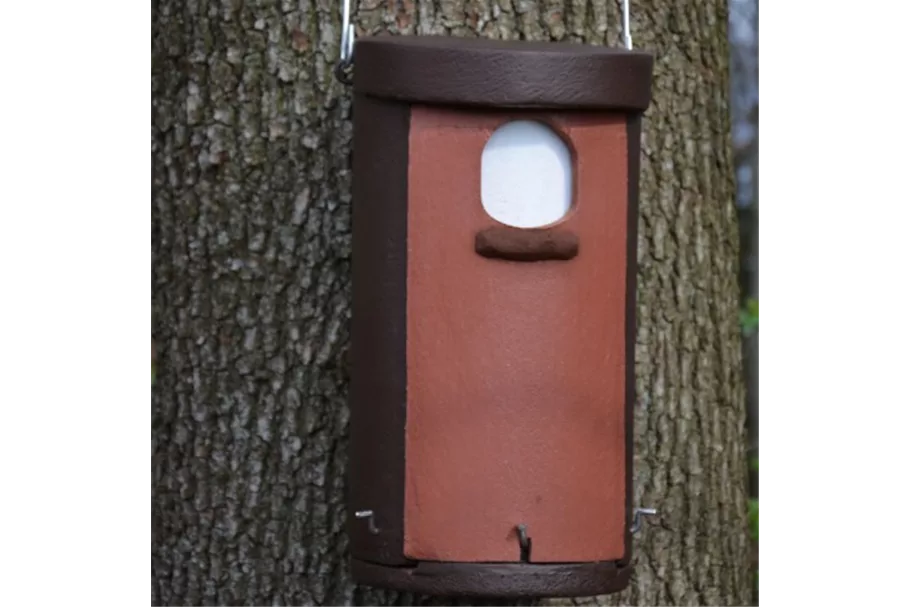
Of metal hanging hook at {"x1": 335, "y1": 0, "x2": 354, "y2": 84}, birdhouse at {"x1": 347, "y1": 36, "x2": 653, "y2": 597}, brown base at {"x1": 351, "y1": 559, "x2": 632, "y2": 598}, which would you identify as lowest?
brown base at {"x1": 351, "y1": 559, "x2": 632, "y2": 598}

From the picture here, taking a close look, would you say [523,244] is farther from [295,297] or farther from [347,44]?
[295,297]

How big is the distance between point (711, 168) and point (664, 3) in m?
0.34

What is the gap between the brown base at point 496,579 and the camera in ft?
7.22

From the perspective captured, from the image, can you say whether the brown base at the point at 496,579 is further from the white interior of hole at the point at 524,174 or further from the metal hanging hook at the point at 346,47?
the metal hanging hook at the point at 346,47

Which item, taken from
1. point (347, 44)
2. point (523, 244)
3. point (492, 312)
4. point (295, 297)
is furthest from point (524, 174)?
point (295, 297)

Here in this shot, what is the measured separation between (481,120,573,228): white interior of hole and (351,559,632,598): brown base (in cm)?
53

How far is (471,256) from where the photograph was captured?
222 centimetres

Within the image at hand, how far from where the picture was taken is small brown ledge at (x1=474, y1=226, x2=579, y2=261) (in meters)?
2.20

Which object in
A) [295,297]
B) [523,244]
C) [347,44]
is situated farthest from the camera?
[295,297]

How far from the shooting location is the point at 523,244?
2.20m

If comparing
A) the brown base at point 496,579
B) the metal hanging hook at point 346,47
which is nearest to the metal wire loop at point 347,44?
the metal hanging hook at point 346,47

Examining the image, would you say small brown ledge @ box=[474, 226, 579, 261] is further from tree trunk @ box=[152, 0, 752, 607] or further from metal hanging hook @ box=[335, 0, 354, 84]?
tree trunk @ box=[152, 0, 752, 607]

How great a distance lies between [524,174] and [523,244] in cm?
12

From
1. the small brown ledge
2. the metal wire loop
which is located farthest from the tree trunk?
the small brown ledge
